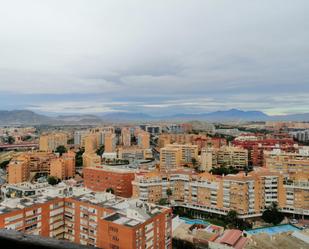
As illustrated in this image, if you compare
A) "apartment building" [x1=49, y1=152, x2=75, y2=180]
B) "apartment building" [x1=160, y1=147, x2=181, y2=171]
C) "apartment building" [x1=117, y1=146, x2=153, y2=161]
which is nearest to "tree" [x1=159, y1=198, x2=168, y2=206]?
"apartment building" [x1=160, y1=147, x2=181, y2=171]

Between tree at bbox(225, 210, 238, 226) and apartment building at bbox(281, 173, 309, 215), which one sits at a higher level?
apartment building at bbox(281, 173, 309, 215)

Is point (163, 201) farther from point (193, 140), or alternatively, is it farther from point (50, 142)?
point (50, 142)

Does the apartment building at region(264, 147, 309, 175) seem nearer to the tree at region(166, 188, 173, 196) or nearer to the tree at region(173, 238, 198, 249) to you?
the tree at region(166, 188, 173, 196)

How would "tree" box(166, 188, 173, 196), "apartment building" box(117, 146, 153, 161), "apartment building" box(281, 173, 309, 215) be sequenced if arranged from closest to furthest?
"apartment building" box(281, 173, 309, 215) < "tree" box(166, 188, 173, 196) < "apartment building" box(117, 146, 153, 161)

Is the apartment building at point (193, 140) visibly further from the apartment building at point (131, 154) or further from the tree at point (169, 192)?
the tree at point (169, 192)

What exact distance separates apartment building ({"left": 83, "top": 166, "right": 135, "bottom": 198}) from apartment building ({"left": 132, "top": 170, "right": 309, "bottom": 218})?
728mm

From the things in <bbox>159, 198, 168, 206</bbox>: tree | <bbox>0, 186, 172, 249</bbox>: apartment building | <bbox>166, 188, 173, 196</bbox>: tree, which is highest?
<bbox>0, 186, 172, 249</bbox>: apartment building

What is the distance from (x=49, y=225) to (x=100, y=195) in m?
1.02

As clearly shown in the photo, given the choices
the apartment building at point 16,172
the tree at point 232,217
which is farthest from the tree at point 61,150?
the tree at point 232,217

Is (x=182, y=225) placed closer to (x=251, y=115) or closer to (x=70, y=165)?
(x=70, y=165)

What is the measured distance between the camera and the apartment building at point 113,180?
905 centimetres

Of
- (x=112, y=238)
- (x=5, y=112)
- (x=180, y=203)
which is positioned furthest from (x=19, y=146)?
(x=5, y=112)

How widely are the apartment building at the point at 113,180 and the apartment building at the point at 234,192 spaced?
28.7 inches

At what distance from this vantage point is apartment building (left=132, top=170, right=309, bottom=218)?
7668 mm
